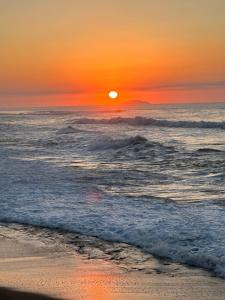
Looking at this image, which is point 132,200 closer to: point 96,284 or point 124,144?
point 96,284

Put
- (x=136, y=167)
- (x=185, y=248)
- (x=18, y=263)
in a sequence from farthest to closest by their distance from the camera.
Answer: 1. (x=136, y=167)
2. (x=185, y=248)
3. (x=18, y=263)

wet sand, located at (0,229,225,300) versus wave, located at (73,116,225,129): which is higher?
wave, located at (73,116,225,129)

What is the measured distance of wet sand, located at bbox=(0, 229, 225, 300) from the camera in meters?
5.07

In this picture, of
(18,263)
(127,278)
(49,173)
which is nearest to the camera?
(127,278)

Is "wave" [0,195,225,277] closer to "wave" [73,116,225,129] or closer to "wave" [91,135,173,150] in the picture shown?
"wave" [91,135,173,150]

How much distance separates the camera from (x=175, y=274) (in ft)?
19.0

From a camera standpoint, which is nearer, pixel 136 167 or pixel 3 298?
pixel 3 298

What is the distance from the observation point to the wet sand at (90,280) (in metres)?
5.07

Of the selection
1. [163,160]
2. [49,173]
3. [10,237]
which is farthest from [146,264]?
[163,160]

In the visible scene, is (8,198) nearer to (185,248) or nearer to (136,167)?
(185,248)

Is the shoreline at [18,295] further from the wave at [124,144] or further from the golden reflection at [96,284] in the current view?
the wave at [124,144]

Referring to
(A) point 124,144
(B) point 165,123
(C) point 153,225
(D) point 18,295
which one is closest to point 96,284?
(D) point 18,295

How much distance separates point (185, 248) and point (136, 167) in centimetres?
1057

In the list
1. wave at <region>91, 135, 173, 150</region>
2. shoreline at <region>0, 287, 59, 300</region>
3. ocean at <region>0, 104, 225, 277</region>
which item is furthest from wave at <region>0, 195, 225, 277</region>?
wave at <region>91, 135, 173, 150</region>
